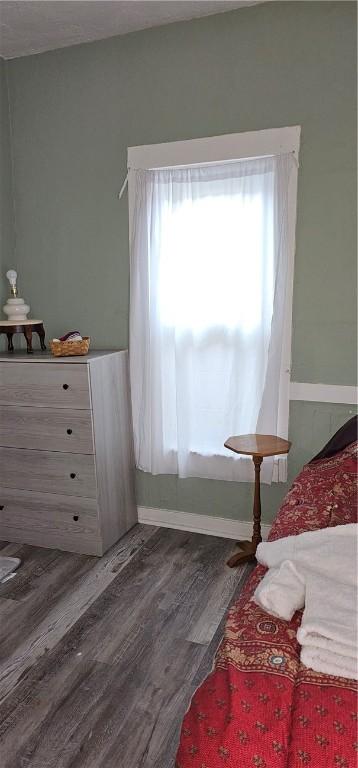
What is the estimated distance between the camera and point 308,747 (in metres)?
1.00

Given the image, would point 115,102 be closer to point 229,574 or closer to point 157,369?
point 157,369

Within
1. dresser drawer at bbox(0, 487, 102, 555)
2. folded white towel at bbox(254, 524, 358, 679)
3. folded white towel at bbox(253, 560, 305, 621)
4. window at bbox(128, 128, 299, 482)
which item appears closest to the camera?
folded white towel at bbox(254, 524, 358, 679)

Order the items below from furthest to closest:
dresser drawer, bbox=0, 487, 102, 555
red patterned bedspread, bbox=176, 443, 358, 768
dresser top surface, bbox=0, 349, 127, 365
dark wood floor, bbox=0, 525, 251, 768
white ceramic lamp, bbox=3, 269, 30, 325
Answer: white ceramic lamp, bbox=3, 269, 30, 325 < dresser drawer, bbox=0, 487, 102, 555 < dresser top surface, bbox=0, 349, 127, 365 < dark wood floor, bbox=0, 525, 251, 768 < red patterned bedspread, bbox=176, 443, 358, 768

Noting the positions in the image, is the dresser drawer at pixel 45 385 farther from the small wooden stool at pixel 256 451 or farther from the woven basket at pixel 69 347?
the small wooden stool at pixel 256 451

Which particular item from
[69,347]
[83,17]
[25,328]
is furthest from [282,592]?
[83,17]

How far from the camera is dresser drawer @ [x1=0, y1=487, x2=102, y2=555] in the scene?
282 cm

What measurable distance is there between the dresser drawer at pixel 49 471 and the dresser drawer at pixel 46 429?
40mm

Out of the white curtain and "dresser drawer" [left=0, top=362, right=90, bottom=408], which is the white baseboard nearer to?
the white curtain

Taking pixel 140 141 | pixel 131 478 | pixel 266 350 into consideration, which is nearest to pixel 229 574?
pixel 131 478

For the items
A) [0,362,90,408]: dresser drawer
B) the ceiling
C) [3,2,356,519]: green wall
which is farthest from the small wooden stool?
the ceiling

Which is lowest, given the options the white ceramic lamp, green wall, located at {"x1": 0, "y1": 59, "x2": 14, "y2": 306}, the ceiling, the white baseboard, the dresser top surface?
the white baseboard

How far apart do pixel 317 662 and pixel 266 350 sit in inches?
67.9

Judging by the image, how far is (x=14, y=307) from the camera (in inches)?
121

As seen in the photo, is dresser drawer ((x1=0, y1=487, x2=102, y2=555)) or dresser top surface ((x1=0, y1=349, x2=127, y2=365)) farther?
dresser drawer ((x1=0, y1=487, x2=102, y2=555))
